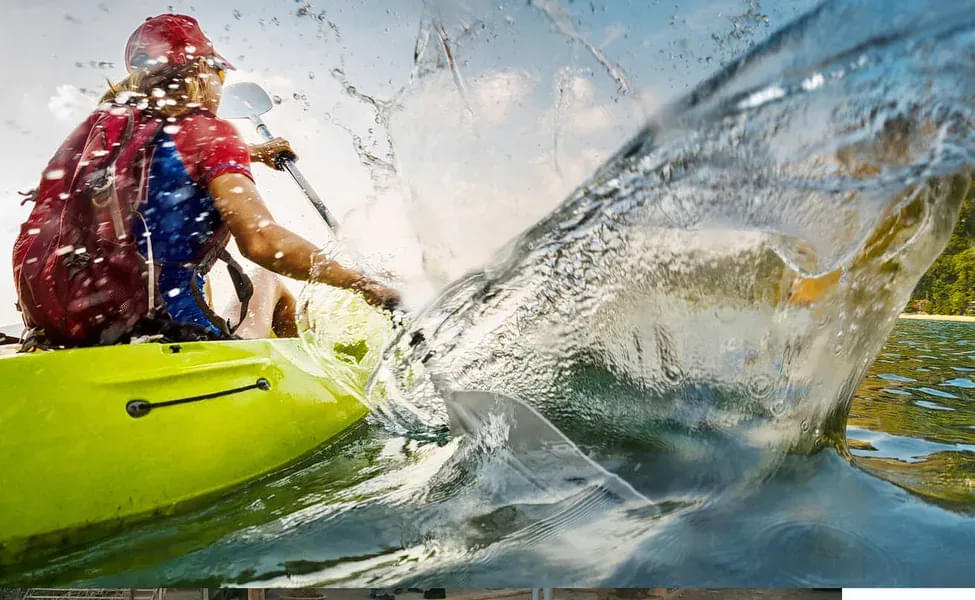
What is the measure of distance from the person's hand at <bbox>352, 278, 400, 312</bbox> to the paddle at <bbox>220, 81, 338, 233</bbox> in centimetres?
14

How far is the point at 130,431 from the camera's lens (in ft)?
4.00

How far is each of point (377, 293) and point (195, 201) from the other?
42cm

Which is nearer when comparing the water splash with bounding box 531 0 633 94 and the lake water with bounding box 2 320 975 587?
the lake water with bounding box 2 320 975 587

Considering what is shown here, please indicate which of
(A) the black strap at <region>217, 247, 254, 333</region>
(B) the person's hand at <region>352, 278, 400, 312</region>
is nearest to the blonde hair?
(A) the black strap at <region>217, 247, 254, 333</region>

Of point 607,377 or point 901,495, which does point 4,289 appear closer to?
point 607,377

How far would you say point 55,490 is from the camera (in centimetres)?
117

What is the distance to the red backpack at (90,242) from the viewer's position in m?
1.35

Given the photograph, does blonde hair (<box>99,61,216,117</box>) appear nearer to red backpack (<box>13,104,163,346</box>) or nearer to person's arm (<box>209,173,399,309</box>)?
red backpack (<box>13,104,163,346</box>)

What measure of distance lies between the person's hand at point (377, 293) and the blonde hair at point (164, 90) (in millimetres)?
539

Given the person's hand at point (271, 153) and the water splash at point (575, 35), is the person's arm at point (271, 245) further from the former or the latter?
the water splash at point (575, 35)

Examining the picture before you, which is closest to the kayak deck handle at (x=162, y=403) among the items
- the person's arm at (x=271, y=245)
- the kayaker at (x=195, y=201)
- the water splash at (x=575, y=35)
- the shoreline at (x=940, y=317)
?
the kayaker at (x=195, y=201)

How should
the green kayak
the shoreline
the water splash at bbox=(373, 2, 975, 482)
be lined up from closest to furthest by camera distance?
1. the green kayak
2. the water splash at bbox=(373, 2, 975, 482)
3. the shoreline

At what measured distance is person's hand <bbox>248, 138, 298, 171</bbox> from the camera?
1487 millimetres

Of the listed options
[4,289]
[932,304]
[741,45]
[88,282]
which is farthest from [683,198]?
[4,289]
